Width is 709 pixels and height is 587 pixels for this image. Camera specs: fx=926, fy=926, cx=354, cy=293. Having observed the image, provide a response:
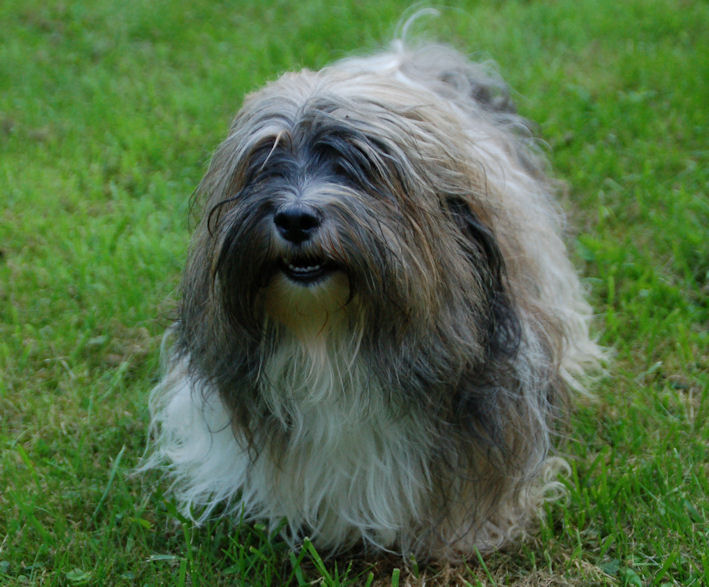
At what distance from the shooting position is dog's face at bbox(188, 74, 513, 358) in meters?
2.27

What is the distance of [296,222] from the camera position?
2.22 m

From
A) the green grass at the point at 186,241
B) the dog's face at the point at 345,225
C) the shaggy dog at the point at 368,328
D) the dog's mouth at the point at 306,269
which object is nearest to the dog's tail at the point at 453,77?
the shaggy dog at the point at 368,328

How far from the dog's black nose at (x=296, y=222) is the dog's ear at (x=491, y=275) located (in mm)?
438

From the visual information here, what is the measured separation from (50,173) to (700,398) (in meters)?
3.49

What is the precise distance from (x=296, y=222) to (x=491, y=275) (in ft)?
2.13

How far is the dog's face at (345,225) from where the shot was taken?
2.27 m

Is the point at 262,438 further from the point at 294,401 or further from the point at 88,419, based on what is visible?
the point at 88,419

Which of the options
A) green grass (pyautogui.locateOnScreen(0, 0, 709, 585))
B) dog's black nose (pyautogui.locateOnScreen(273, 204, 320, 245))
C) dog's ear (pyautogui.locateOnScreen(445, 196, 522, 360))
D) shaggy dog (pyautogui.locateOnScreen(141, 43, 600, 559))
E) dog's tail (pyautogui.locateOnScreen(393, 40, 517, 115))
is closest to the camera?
dog's black nose (pyautogui.locateOnScreen(273, 204, 320, 245))

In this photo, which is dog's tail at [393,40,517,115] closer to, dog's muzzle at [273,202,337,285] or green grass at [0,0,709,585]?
green grass at [0,0,709,585]

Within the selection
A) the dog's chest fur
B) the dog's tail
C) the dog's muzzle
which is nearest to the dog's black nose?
the dog's muzzle

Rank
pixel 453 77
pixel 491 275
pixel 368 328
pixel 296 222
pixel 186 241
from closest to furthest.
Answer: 1. pixel 296 222
2. pixel 368 328
3. pixel 491 275
4. pixel 453 77
5. pixel 186 241

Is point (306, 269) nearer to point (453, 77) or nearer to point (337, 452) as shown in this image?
point (337, 452)

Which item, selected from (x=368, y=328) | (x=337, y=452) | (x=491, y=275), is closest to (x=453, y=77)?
(x=491, y=275)

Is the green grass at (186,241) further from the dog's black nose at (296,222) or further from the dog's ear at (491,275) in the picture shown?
the dog's black nose at (296,222)
